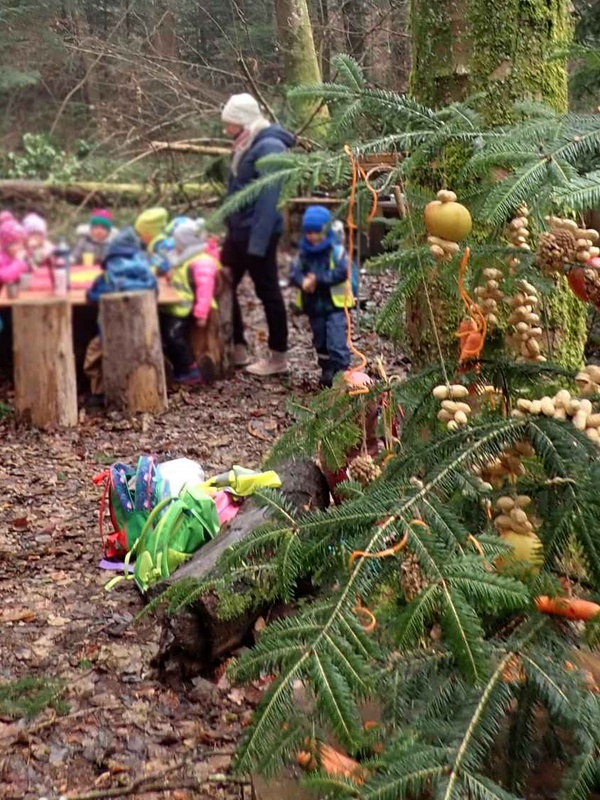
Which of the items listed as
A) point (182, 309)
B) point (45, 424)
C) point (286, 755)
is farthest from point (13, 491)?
point (286, 755)

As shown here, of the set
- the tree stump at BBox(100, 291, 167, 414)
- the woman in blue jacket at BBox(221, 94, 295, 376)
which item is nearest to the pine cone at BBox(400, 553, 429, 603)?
the woman in blue jacket at BBox(221, 94, 295, 376)

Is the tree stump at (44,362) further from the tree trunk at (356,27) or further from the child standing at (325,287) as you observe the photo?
the tree trunk at (356,27)

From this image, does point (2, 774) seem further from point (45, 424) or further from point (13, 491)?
point (45, 424)

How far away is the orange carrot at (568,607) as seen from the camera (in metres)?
1.34

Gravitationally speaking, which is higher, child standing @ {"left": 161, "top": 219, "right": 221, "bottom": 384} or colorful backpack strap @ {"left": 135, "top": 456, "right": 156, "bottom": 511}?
child standing @ {"left": 161, "top": 219, "right": 221, "bottom": 384}

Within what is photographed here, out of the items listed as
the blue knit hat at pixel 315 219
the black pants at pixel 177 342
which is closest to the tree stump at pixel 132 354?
the black pants at pixel 177 342

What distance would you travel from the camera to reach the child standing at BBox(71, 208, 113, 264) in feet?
22.7

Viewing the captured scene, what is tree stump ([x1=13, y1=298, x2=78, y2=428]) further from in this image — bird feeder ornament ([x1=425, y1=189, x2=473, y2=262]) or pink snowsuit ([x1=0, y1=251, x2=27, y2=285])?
bird feeder ornament ([x1=425, y1=189, x2=473, y2=262])

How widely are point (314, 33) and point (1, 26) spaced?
961 millimetres

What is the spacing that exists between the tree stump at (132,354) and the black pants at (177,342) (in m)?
0.37

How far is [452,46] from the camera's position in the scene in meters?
2.58

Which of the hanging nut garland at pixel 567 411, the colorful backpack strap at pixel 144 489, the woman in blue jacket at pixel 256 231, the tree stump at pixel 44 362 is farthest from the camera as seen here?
the tree stump at pixel 44 362

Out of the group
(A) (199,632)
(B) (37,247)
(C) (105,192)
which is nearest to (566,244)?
(A) (199,632)

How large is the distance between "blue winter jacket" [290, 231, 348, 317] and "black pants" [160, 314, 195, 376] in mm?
964
